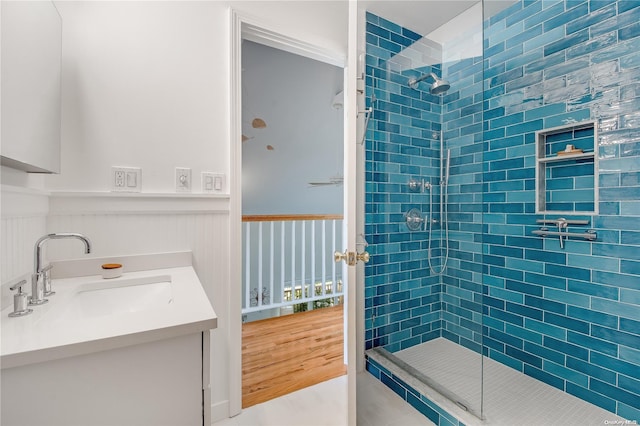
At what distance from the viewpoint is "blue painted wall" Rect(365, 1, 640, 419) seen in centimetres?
153

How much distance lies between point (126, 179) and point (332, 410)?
1.64 metres

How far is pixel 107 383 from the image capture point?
684 millimetres

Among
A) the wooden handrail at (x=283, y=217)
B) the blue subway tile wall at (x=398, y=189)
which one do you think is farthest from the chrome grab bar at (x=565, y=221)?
the wooden handrail at (x=283, y=217)

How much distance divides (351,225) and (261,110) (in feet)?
8.12

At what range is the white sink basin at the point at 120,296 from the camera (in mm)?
1101

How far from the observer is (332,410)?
5.43ft

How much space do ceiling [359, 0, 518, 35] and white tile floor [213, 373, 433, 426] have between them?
2212 mm

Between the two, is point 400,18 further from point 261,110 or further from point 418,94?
point 261,110

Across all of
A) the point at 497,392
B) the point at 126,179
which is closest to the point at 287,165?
the point at 126,179

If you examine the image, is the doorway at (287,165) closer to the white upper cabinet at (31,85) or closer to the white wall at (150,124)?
the white wall at (150,124)

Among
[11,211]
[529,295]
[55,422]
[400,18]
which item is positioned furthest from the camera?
[400,18]

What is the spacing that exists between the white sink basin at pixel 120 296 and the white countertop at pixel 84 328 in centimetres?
10

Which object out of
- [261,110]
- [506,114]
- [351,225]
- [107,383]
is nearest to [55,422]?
[107,383]

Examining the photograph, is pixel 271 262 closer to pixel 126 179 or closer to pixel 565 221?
pixel 126 179
